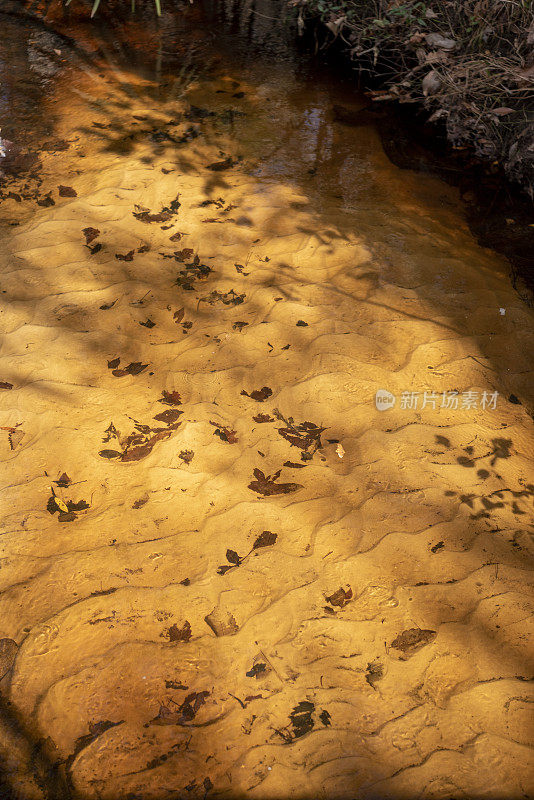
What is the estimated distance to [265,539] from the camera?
85.1 inches

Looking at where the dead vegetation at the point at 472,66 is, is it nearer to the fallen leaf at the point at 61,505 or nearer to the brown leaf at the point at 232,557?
the brown leaf at the point at 232,557

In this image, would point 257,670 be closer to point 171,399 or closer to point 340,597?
point 340,597

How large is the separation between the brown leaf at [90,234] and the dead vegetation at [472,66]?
2874 mm

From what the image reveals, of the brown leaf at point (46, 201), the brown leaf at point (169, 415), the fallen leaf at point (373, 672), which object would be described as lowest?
the fallen leaf at point (373, 672)

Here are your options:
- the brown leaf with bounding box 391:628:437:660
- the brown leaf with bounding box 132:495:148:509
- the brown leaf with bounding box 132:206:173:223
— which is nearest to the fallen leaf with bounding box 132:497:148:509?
the brown leaf with bounding box 132:495:148:509

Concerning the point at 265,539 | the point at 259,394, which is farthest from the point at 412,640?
the point at 259,394

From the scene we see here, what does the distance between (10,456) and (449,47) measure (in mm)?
4509

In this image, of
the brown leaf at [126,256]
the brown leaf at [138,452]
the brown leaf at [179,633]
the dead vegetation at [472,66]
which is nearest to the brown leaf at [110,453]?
the brown leaf at [138,452]

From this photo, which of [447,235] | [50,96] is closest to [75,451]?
[447,235]

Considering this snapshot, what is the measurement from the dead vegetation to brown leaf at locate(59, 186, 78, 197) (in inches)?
116

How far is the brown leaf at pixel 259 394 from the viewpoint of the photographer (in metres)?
2.68

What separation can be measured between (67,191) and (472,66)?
123 inches

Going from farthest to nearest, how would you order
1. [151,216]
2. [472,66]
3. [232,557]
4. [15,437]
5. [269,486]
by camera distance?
[472,66] < [151,216] < [15,437] < [269,486] < [232,557]

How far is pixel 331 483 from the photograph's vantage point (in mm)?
2357
